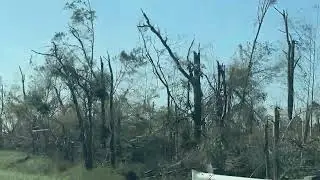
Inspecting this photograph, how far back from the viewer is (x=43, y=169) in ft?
135

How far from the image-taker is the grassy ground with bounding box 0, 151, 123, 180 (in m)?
31.1

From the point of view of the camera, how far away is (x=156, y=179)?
97.8 feet

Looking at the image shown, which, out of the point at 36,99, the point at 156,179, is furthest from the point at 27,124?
the point at 156,179

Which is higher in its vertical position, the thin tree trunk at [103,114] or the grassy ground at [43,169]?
the thin tree trunk at [103,114]

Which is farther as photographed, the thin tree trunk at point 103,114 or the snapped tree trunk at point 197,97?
the thin tree trunk at point 103,114

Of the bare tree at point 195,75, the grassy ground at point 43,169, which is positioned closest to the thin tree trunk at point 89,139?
the grassy ground at point 43,169

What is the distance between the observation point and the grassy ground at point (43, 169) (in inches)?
Result: 1225

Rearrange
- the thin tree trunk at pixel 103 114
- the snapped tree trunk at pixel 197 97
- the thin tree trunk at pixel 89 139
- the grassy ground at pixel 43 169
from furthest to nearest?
the thin tree trunk at pixel 103 114
the thin tree trunk at pixel 89 139
the snapped tree trunk at pixel 197 97
the grassy ground at pixel 43 169

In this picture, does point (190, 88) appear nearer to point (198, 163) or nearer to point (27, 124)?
point (198, 163)

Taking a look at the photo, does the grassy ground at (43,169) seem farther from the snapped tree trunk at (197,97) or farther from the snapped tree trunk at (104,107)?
the snapped tree trunk at (197,97)

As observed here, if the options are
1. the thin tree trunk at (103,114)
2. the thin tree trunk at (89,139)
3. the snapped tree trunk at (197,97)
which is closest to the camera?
the snapped tree trunk at (197,97)

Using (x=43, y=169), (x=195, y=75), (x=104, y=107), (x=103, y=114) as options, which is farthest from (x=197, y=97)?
(x=43, y=169)

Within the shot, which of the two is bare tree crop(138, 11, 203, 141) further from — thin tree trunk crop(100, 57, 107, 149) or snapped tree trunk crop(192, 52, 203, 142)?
thin tree trunk crop(100, 57, 107, 149)

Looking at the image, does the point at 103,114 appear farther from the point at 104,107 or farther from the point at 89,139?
the point at 89,139
